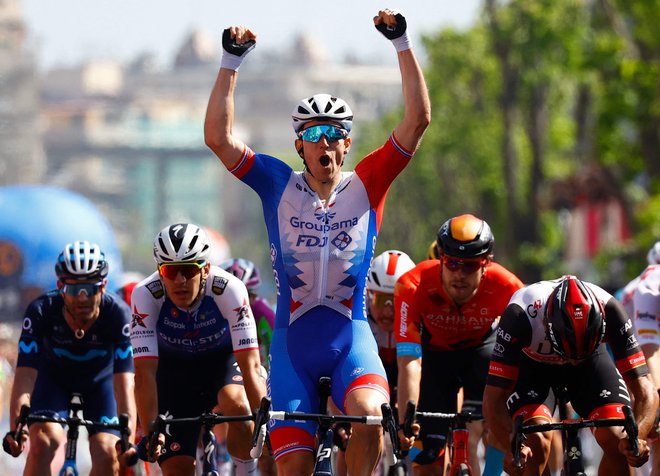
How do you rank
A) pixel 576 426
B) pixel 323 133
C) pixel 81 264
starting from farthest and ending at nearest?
pixel 81 264 < pixel 323 133 < pixel 576 426

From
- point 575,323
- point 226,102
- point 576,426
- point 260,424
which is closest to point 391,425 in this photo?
point 260,424

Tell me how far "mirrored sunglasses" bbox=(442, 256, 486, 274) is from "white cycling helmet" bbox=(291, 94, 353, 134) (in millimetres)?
1761

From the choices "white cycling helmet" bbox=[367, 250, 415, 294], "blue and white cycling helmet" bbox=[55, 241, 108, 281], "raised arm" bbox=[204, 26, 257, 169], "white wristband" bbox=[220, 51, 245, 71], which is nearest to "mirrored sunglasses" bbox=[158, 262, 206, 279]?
"raised arm" bbox=[204, 26, 257, 169]

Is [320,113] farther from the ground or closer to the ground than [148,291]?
farther from the ground

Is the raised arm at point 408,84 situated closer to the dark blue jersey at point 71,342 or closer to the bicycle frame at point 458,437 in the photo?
the bicycle frame at point 458,437

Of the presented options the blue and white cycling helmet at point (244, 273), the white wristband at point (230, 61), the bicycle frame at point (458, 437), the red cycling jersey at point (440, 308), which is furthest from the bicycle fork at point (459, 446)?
the blue and white cycling helmet at point (244, 273)

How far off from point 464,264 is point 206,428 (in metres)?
2.04

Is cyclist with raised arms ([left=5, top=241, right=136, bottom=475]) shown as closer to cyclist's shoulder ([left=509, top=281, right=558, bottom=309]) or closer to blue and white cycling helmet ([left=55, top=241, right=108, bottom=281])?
blue and white cycling helmet ([left=55, top=241, right=108, bottom=281])

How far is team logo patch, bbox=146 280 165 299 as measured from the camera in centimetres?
1071

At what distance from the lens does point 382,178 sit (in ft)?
31.5

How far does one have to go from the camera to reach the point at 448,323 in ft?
38.5

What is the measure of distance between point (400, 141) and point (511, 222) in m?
40.5

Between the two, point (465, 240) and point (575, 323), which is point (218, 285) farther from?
point (575, 323)

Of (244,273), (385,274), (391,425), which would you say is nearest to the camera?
(391,425)
